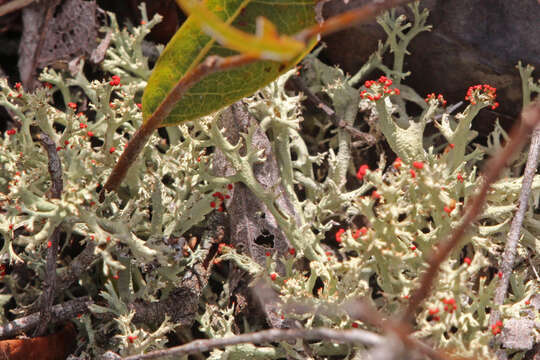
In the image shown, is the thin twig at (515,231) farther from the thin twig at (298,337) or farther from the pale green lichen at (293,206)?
the thin twig at (298,337)

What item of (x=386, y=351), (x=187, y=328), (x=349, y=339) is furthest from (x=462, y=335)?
(x=187, y=328)

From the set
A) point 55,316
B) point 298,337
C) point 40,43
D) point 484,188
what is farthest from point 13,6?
point 484,188

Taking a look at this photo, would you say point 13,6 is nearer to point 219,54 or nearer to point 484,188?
point 219,54

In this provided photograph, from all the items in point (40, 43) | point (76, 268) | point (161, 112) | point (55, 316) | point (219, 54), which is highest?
point (40, 43)

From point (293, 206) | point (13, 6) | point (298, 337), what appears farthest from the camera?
point (13, 6)

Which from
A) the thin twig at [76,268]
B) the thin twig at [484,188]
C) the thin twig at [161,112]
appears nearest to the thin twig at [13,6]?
the thin twig at [161,112]

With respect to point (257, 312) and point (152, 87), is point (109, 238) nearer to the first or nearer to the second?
point (152, 87)

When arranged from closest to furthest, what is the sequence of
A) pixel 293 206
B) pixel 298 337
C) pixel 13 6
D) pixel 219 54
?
pixel 298 337
pixel 219 54
pixel 293 206
pixel 13 6

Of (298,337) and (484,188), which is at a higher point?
(484,188)
